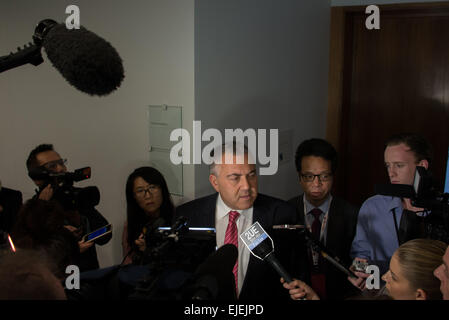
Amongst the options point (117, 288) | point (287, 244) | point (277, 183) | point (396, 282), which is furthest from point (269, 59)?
point (117, 288)

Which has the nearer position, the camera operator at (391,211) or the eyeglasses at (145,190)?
the camera operator at (391,211)

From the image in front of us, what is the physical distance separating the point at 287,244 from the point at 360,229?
44cm

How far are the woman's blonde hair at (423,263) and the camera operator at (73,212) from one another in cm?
93

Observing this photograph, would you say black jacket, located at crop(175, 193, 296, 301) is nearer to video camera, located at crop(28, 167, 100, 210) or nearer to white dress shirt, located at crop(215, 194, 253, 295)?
white dress shirt, located at crop(215, 194, 253, 295)

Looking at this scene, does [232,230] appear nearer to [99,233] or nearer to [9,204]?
[99,233]

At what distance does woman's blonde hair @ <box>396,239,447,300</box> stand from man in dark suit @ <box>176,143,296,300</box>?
50 centimetres

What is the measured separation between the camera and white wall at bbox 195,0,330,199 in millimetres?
2004

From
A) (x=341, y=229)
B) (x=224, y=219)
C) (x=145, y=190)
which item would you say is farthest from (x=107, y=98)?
(x=341, y=229)

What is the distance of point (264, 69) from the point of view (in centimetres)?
250

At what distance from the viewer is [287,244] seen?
4.97 feet

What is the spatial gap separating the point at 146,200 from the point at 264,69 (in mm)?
1079

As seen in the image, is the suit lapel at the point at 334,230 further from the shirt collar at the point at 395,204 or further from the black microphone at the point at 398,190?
the black microphone at the point at 398,190

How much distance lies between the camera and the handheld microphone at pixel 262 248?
3.36 feet

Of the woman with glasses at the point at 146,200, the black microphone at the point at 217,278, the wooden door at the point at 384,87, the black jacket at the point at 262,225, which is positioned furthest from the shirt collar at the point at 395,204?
the wooden door at the point at 384,87
